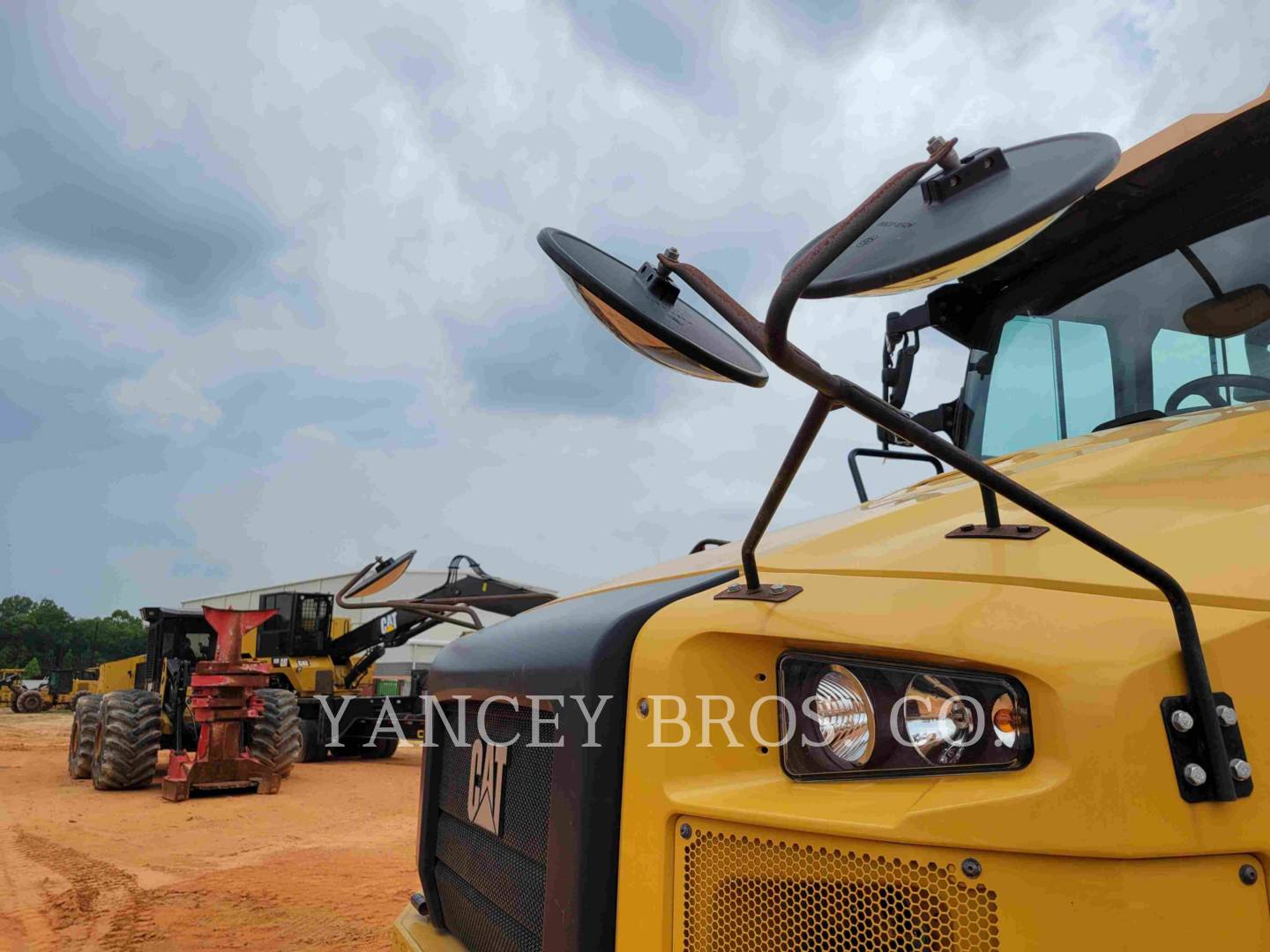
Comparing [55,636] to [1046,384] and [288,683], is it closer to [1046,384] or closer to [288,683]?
[288,683]

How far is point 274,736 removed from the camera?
12.0 metres

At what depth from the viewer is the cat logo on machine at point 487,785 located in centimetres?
212

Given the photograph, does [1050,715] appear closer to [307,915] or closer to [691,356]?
[691,356]

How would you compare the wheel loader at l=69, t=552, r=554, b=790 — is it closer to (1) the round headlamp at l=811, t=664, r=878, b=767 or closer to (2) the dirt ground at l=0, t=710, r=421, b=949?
(2) the dirt ground at l=0, t=710, r=421, b=949

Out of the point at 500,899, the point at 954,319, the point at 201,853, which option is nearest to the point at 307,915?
the point at 201,853

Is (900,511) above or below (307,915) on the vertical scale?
above

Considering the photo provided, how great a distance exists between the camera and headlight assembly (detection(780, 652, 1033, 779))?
1311 millimetres

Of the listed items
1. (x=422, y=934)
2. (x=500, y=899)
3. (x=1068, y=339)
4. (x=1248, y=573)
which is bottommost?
(x=422, y=934)

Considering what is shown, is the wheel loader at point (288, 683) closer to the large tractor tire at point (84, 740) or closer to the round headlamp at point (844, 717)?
the large tractor tire at point (84, 740)

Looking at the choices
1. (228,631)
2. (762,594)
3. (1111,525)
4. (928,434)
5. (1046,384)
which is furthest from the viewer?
(228,631)

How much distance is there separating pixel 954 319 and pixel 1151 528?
2.14m

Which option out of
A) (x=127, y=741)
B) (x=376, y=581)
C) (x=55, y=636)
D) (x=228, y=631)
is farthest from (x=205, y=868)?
(x=55, y=636)

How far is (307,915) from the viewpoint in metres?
5.60

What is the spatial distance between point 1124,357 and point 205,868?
701 centimetres
